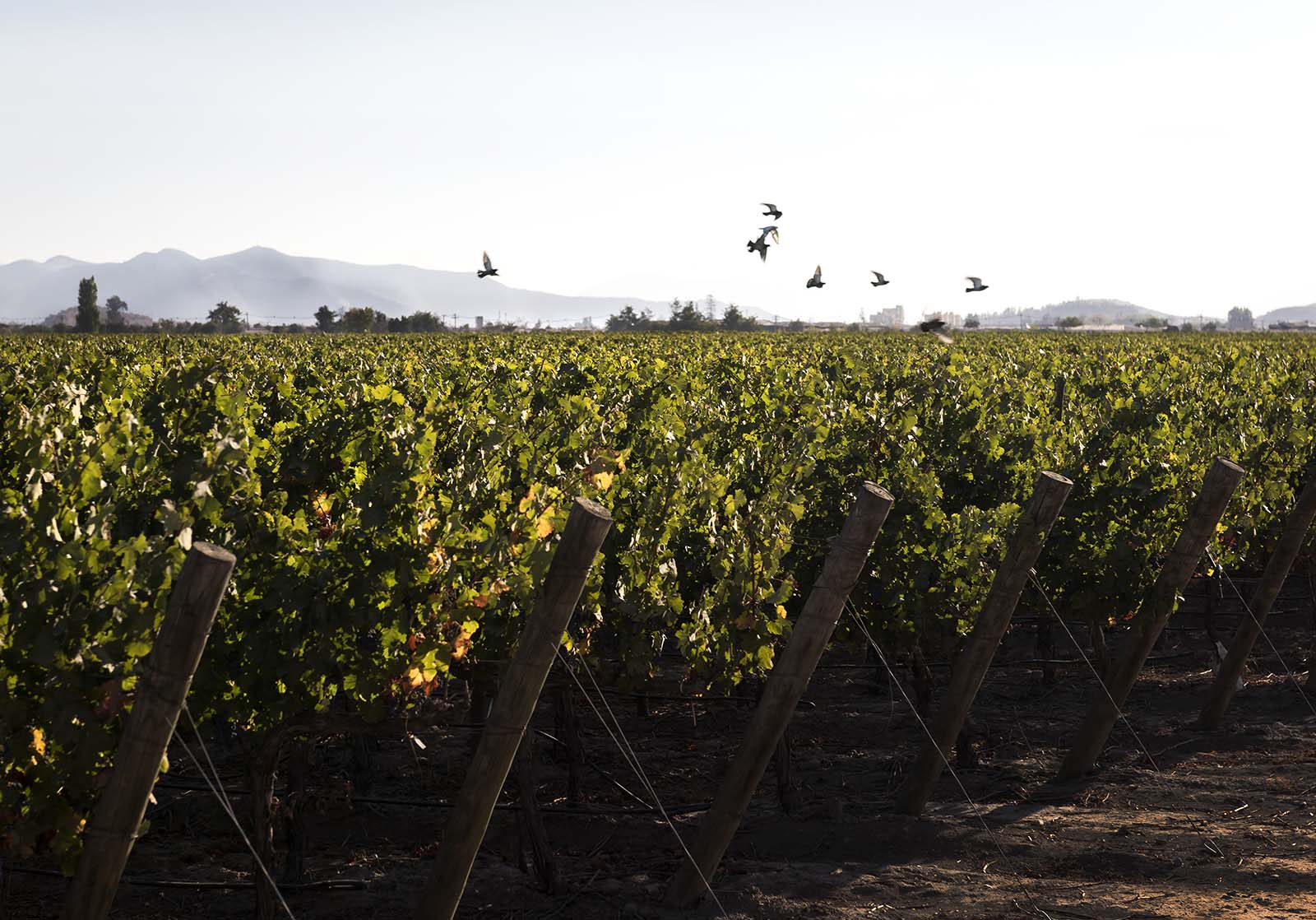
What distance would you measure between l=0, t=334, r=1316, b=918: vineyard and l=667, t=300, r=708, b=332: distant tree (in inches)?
3285

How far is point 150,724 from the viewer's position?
3.50 meters

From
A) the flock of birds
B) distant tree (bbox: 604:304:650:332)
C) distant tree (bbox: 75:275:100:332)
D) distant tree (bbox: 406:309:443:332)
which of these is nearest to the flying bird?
the flock of birds

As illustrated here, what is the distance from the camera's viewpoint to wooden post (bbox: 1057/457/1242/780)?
709 cm

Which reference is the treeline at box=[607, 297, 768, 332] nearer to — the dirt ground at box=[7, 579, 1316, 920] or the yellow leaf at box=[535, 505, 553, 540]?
the dirt ground at box=[7, 579, 1316, 920]

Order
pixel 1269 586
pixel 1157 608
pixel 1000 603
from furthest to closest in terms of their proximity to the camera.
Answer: pixel 1269 586 → pixel 1157 608 → pixel 1000 603

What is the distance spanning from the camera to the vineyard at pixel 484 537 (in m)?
4.13

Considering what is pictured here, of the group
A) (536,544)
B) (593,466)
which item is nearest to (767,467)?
(593,466)

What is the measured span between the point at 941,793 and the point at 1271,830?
1.86 meters

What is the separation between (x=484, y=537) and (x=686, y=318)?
93.1m

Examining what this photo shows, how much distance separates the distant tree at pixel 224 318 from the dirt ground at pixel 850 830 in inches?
3559

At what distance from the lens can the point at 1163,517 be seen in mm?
8805

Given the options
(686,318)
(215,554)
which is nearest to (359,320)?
(686,318)

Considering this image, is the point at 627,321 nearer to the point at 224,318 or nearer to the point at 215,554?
the point at 224,318

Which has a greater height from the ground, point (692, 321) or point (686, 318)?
point (686, 318)
